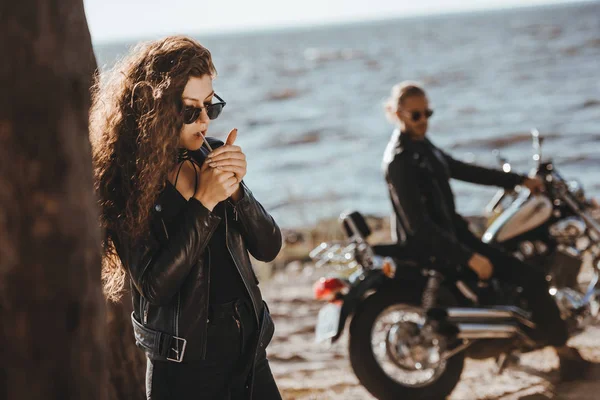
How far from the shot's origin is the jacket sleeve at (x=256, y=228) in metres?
2.72

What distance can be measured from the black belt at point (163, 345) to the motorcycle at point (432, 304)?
2217 mm

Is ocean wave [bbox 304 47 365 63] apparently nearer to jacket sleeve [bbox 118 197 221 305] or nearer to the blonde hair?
the blonde hair

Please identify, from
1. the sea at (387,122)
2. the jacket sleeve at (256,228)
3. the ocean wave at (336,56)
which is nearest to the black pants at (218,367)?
the jacket sleeve at (256,228)

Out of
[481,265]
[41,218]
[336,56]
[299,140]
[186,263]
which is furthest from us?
[336,56]

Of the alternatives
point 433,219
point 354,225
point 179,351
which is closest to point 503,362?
point 433,219

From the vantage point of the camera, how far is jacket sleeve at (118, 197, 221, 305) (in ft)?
8.28

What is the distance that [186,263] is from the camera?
8.30 feet

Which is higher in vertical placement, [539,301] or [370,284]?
[370,284]

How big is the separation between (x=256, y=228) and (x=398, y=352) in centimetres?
240

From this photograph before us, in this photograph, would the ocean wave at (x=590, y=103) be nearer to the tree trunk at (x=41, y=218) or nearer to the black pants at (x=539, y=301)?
the black pants at (x=539, y=301)

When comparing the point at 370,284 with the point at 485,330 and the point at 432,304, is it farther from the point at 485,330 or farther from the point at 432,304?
the point at 485,330

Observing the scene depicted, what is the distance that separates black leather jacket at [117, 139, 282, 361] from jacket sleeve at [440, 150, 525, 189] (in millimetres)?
2735

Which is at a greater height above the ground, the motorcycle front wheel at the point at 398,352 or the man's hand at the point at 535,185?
the man's hand at the point at 535,185

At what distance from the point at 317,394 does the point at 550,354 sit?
1579 millimetres
